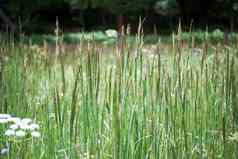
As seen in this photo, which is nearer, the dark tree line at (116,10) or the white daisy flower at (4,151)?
the white daisy flower at (4,151)

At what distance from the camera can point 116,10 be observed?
1548cm

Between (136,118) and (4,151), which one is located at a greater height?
(136,118)

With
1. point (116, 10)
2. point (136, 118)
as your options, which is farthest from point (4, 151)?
point (116, 10)

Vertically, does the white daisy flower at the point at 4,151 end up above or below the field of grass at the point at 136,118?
below

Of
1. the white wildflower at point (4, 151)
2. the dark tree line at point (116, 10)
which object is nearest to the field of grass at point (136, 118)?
the white wildflower at point (4, 151)

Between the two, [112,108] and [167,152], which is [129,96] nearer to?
[112,108]

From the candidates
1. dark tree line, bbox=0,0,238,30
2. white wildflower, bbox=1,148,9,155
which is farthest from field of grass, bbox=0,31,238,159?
dark tree line, bbox=0,0,238,30

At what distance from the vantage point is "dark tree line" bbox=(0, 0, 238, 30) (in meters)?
15.3

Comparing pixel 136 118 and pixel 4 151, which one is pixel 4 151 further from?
pixel 136 118

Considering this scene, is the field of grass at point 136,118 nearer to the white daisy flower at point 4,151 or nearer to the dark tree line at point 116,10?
the white daisy flower at point 4,151

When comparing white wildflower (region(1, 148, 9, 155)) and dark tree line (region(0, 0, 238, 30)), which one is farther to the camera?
dark tree line (region(0, 0, 238, 30))

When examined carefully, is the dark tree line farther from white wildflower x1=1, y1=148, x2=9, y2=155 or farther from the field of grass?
white wildflower x1=1, y1=148, x2=9, y2=155

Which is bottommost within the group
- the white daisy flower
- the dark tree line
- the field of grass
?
the white daisy flower

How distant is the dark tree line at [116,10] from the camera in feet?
50.2
